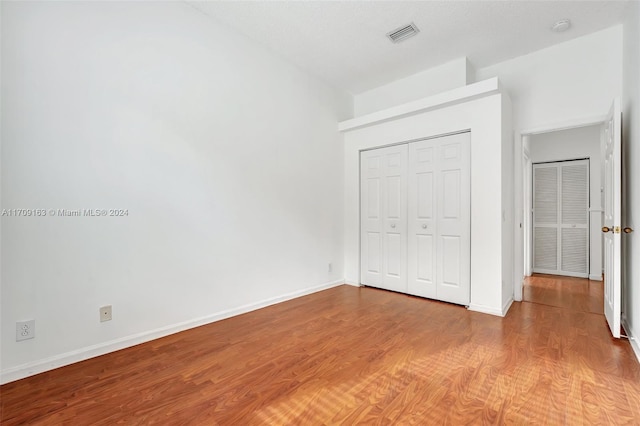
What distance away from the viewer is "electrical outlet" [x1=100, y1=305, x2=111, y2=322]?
2270 mm

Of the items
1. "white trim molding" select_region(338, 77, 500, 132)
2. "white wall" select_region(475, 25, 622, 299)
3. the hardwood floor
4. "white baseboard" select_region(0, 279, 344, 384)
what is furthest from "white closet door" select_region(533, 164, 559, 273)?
"white baseboard" select_region(0, 279, 344, 384)

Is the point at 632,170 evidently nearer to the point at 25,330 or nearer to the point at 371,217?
the point at 371,217

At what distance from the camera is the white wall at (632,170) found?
237 cm

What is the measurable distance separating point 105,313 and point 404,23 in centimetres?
380

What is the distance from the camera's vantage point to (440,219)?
3.61 meters

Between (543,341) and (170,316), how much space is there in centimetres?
322

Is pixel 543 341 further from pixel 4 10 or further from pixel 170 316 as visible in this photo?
pixel 4 10

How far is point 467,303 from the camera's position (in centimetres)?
336

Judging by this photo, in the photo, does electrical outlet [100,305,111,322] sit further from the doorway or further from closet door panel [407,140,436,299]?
the doorway

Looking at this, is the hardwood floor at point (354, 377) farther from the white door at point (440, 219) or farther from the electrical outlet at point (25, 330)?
the white door at point (440, 219)

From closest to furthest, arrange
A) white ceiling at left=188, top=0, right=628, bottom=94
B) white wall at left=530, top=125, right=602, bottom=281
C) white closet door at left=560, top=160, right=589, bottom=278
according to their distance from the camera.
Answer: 1. white ceiling at left=188, top=0, right=628, bottom=94
2. white wall at left=530, top=125, right=602, bottom=281
3. white closet door at left=560, top=160, right=589, bottom=278

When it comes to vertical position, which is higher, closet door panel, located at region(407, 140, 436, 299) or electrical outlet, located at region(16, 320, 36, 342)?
closet door panel, located at region(407, 140, 436, 299)

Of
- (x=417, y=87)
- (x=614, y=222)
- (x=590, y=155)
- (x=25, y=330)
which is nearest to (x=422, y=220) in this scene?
(x=614, y=222)

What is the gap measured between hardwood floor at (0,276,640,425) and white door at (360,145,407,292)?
112cm
